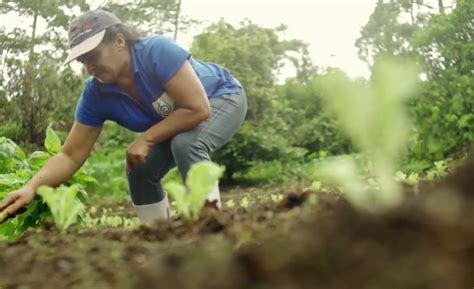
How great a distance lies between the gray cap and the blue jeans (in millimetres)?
427

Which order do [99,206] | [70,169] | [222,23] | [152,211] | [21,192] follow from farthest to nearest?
[222,23]
[99,206]
[152,211]
[70,169]
[21,192]

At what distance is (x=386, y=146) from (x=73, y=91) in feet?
27.2

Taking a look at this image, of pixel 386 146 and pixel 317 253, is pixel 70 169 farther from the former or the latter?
pixel 317 253

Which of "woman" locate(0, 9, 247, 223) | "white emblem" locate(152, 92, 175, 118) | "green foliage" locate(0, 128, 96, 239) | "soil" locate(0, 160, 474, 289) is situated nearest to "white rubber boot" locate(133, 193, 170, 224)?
"woman" locate(0, 9, 247, 223)

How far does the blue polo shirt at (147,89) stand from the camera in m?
2.61

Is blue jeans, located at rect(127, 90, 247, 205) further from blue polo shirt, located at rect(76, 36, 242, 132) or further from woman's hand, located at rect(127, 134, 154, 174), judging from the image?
woman's hand, located at rect(127, 134, 154, 174)

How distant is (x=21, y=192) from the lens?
95.9 inches

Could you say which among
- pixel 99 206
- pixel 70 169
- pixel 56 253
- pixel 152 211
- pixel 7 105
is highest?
pixel 56 253

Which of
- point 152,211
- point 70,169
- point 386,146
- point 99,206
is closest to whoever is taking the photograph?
point 386,146

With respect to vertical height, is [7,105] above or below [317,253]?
below

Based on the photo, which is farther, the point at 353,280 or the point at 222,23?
the point at 222,23

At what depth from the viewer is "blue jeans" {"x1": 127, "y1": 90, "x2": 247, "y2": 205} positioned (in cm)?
265

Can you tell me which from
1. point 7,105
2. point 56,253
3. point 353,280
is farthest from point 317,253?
point 7,105

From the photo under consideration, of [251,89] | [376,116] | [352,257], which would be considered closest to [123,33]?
[376,116]
